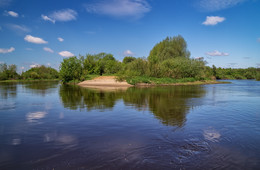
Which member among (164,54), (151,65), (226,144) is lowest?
(226,144)

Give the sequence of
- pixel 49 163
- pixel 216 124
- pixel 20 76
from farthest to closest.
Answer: pixel 20 76
pixel 216 124
pixel 49 163

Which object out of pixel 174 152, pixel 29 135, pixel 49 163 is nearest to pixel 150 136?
pixel 174 152

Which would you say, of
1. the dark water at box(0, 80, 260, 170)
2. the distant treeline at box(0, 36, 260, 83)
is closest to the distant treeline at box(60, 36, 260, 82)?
the distant treeline at box(0, 36, 260, 83)

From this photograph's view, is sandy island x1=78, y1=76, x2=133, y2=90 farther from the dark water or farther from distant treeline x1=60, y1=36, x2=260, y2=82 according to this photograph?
the dark water


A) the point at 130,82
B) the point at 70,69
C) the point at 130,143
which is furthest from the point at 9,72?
the point at 130,143

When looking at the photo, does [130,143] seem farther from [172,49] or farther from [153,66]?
[172,49]

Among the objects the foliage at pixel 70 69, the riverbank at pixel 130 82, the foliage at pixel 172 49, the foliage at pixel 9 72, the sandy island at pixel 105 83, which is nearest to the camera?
the sandy island at pixel 105 83

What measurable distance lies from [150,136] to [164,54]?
2481 inches

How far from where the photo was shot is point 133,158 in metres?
5.54

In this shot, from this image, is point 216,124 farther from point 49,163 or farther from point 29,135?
point 29,135

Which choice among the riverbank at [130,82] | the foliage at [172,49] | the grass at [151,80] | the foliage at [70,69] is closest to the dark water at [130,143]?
the riverbank at [130,82]

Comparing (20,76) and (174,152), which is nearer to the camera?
(174,152)

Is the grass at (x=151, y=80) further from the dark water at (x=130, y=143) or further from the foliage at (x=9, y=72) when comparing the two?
the foliage at (x=9, y=72)

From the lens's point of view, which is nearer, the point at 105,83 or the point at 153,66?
the point at 105,83
